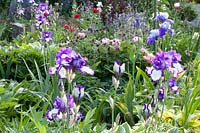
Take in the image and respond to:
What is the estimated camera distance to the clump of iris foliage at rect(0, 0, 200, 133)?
2.29 metres

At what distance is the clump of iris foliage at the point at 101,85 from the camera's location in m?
2.29

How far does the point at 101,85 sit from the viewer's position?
4.73 m


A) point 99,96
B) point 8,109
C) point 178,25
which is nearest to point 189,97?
point 99,96

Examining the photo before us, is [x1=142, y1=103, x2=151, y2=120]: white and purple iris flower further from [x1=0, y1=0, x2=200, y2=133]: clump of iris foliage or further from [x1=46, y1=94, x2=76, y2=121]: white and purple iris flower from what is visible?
[x1=46, y1=94, x2=76, y2=121]: white and purple iris flower

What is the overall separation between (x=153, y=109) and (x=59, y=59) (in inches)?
21.1

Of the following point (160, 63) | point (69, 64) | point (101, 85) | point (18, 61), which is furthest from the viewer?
point (18, 61)

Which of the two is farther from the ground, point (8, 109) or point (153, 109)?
point (153, 109)

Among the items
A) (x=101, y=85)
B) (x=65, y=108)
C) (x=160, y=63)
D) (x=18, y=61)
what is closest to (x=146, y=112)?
(x=160, y=63)

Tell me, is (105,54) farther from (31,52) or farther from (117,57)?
(31,52)

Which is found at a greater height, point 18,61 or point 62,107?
point 62,107

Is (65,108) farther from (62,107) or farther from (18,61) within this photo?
(18,61)

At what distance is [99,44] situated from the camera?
529 centimetres

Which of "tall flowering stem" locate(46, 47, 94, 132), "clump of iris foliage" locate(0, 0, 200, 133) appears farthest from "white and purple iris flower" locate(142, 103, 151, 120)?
"tall flowering stem" locate(46, 47, 94, 132)

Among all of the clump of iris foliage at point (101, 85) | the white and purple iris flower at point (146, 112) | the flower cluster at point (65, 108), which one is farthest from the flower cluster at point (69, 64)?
the white and purple iris flower at point (146, 112)
